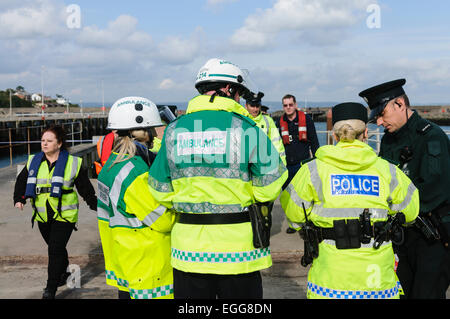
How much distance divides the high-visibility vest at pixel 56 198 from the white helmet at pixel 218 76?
2493 mm

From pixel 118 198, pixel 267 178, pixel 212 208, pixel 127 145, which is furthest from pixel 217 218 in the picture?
pixel 127 145

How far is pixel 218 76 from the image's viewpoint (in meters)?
2.78

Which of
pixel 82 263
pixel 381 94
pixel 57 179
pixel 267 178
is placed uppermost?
pixel 381 94

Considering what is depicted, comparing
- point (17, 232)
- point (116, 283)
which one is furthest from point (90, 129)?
point (116, 283)

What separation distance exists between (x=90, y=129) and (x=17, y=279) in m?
68.1

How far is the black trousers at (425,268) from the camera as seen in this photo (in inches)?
132

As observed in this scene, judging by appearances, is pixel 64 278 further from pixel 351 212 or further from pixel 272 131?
pixel 351 212

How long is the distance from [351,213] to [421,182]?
0.95 metres

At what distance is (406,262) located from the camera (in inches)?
142

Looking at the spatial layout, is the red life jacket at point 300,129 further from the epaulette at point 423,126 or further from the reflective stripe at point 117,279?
the reflective stripe at point 117,279

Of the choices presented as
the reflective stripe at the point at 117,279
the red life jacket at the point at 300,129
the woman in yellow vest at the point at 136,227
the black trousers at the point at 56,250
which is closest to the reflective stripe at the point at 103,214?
the woman in yellow vest at the point at 136,227

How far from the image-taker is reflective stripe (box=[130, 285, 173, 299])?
294cm

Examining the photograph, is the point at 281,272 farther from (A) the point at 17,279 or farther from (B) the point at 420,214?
(A) the point at 17,279
